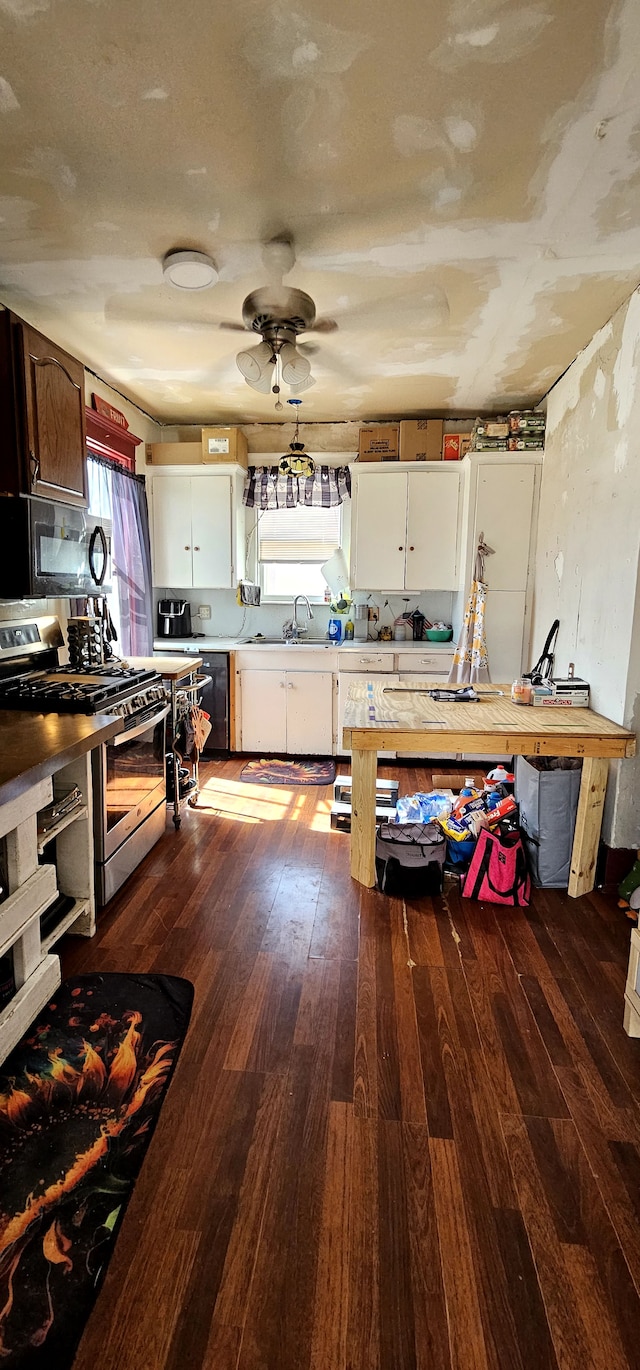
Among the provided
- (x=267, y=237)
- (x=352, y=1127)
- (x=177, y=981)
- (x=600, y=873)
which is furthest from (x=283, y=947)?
(x=267, y=237)

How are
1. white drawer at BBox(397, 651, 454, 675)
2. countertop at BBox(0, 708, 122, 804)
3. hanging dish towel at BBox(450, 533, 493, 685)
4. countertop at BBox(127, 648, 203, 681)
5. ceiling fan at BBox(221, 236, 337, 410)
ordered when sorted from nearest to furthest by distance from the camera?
countertop at BBox(0, 708, 122, 804)
ceiling fan at BBox(221, 236, 337, 410)
countertop at BBox(127, 648, 203, 681)
hanging dish towel at BBox(450, 533, 493, 685)
white drawer at BBox(397, 651, 454, 675)

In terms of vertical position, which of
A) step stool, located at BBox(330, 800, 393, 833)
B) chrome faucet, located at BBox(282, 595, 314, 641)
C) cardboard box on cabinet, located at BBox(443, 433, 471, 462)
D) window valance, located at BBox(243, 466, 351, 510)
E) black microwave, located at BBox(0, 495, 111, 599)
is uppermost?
cardboard box on cabinet, located at BBox(443, 433, 471, 462)

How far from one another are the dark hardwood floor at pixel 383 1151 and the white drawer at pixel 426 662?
208cm

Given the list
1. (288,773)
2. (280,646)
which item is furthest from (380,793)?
(280,646)

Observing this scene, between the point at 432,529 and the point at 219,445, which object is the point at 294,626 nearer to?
the point at 432,529

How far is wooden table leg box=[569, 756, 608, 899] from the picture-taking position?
2393 mm

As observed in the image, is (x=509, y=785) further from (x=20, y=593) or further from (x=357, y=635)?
(x=20, y=593)

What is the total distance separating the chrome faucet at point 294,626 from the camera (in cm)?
468

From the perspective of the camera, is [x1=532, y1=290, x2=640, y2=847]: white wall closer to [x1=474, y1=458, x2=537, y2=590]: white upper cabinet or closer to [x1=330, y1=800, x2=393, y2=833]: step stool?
[x1=474, y1=458, x2=537, y2=590]: white upper cabinet

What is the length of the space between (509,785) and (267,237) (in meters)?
2.91

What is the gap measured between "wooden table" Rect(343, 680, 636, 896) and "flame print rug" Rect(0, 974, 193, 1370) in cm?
99

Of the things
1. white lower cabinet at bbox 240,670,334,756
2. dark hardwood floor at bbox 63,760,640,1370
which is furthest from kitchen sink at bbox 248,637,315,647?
dark hardwood floor at bbox 63,760,640,1370

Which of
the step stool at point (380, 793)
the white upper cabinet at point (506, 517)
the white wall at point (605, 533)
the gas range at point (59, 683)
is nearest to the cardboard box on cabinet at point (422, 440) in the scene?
the white upper cabinet at point (506, 517)

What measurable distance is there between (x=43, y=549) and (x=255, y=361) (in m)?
1.17
